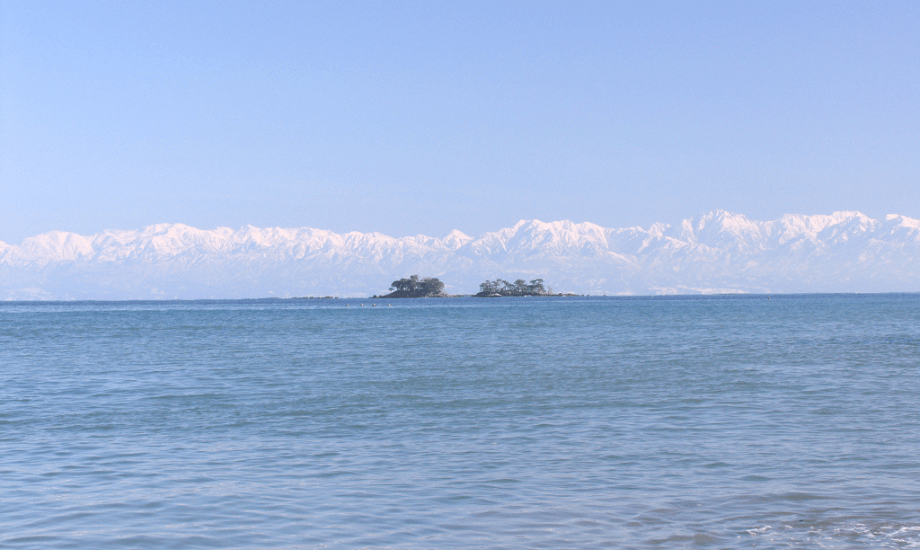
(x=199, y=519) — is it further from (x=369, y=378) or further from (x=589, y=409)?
(x=369, y=378)

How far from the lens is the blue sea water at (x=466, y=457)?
437 inches

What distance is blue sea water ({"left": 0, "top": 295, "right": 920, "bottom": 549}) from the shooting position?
36.4 ft

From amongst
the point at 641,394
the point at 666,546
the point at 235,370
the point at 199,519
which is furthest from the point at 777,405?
the point at 235,370

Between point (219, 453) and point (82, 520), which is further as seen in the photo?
point (219, 453)

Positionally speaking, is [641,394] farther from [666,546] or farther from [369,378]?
[666,546]

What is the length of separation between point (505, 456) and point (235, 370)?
74.2ft

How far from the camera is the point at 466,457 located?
15953 millimetres

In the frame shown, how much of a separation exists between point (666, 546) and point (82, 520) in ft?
27.3

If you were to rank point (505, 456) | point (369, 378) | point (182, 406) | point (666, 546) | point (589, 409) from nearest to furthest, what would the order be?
point (666, 546) → point (505, 456) → point (589, 409) → point (182, 406) → point (369, 378)

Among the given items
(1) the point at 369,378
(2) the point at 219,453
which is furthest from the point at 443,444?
(1) the point at 369,378

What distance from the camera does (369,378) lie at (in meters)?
31.5

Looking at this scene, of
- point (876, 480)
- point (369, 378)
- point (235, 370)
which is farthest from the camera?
point (235, 370)

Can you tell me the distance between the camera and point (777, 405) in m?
22.7

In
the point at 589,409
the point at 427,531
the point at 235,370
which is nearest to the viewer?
the point at 427,531
